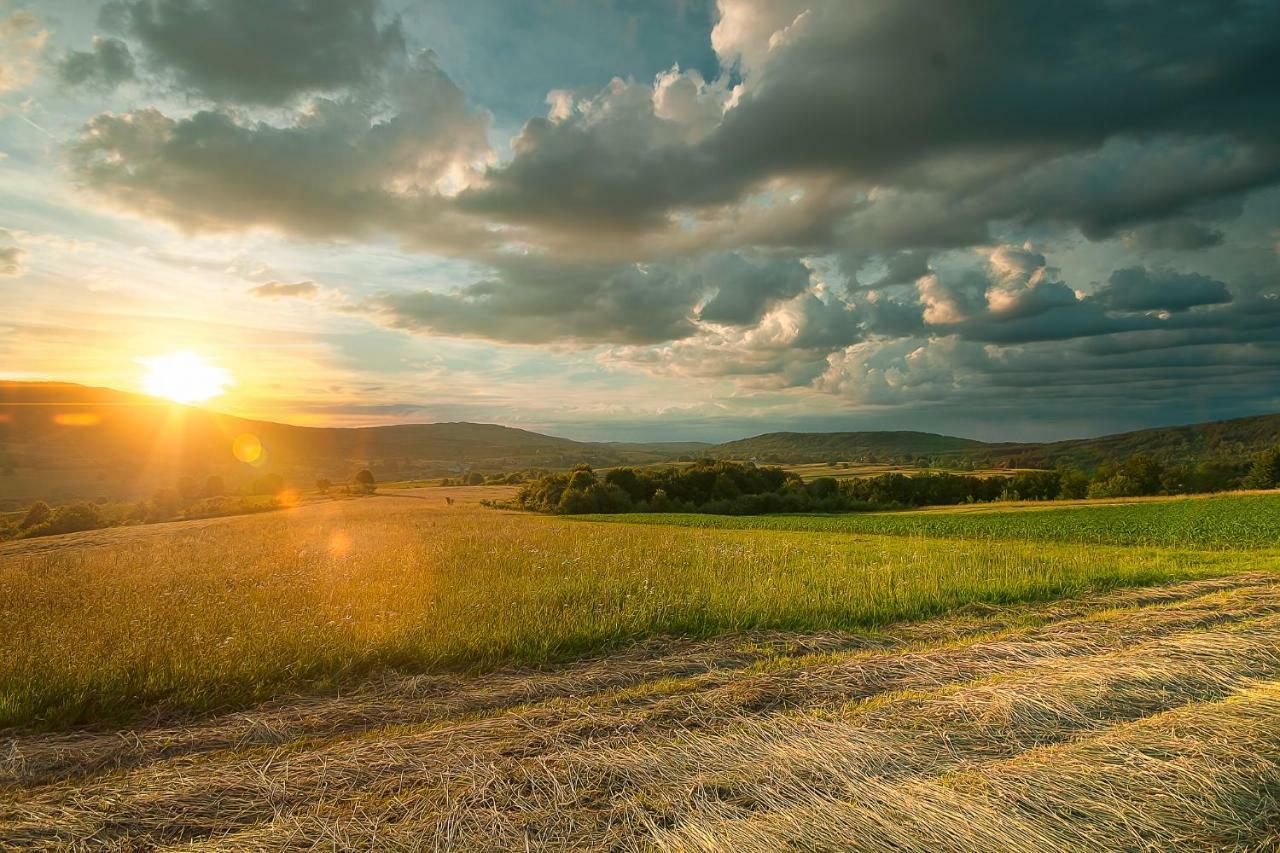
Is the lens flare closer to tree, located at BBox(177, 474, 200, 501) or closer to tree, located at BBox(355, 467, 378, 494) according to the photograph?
tree, located at BBox(355, 467, 378, 494)

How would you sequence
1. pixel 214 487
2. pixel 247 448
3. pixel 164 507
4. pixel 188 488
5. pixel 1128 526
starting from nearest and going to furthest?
pixel 1128 526
pixel 164 507
pixel 188 488
pixel 214 487
pixel 247 448

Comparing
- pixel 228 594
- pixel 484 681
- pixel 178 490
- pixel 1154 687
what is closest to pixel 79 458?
pixel 178 490

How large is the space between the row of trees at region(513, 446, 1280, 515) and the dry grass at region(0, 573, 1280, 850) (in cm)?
6387

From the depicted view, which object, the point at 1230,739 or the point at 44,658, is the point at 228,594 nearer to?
the point at 44,658

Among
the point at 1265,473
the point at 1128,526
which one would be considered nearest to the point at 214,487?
the point at 1128,526

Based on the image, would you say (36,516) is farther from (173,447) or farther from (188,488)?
(173,447)

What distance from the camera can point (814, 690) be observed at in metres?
7.46

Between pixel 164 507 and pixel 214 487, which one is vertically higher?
pixel 214 487

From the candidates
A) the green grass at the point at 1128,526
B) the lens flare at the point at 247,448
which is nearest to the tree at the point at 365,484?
the lens flare at the point at 247,448

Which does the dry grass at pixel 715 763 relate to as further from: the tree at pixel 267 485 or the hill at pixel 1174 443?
the hill at pixel 1174 443

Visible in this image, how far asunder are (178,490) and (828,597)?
84775mm

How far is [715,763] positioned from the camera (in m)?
5.40

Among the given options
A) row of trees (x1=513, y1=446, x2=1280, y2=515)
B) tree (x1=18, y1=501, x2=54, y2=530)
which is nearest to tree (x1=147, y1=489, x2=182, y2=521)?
tree (x1=18, y1=501, x2=54, y2=530)

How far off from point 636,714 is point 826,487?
3231 inches
